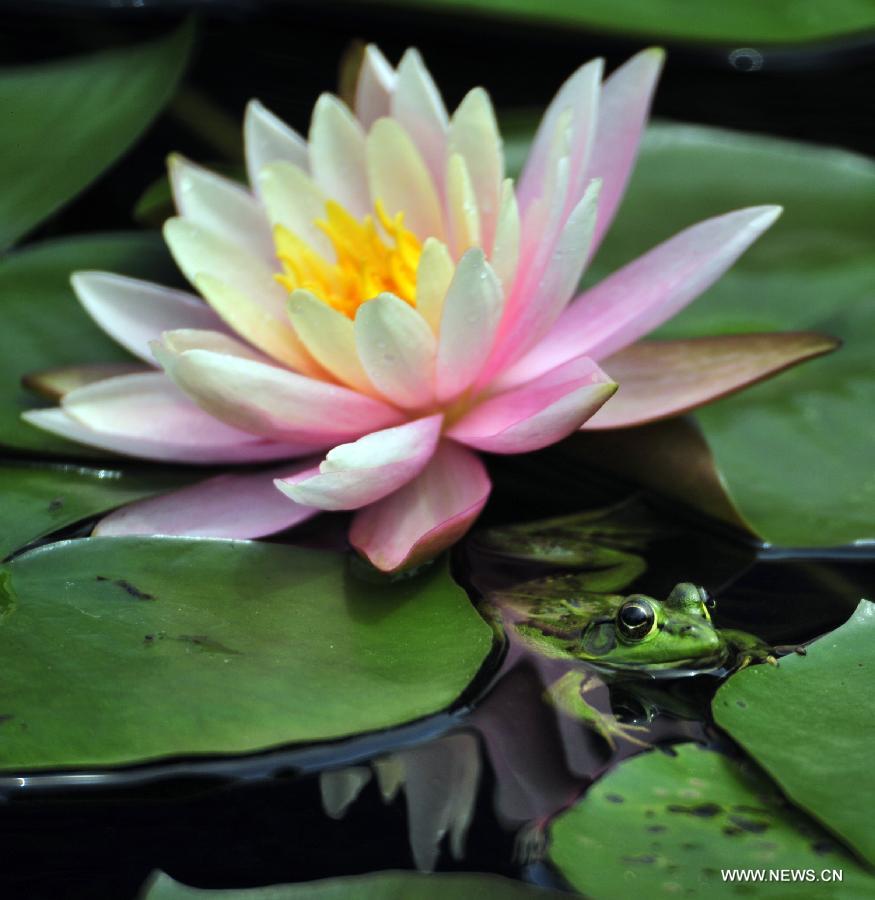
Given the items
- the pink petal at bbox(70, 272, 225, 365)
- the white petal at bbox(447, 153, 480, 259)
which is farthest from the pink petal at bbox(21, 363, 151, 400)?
the white petal at bbox(447, 153, 480, 259)

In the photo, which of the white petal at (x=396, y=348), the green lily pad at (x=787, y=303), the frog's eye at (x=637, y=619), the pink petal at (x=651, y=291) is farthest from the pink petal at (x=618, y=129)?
the frog's eye at (x=637, y=619)

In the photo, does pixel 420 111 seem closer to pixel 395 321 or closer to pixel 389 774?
pixel 395 321

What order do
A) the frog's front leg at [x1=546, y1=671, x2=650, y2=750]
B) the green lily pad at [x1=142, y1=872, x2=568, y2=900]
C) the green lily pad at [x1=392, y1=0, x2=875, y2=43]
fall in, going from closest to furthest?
the green lily pad at [x1=142, y1=872, x2=568, y2=900] < the frog's front leg at [x1=546, y1=671, x2=650, y2=750] < the green lily pad at [x1=392, y1=0, x2=875, y2=43]

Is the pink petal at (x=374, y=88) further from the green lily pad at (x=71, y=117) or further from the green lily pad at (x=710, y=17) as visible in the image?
the green lily pad at (x=710, y=17)

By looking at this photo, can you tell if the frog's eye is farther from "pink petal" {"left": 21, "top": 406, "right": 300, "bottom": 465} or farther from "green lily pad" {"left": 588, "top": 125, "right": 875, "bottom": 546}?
"pink petal" {"left": 21, "top": 406, "right": 300, "bottom": 465}

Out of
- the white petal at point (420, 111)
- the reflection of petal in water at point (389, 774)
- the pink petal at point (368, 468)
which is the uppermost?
the white petal at point (420, 111)

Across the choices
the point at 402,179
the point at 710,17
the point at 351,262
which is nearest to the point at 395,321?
the point at 351,262
